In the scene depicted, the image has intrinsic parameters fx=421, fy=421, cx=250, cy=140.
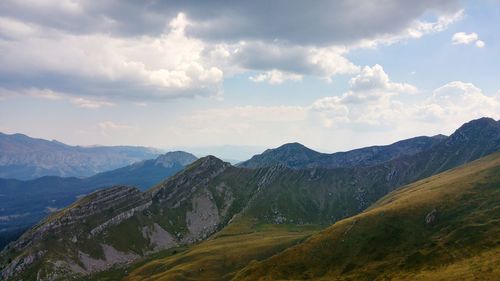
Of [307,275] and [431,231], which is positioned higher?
Answer: [431,231]

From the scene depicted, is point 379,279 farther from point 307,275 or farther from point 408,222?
point 408,222

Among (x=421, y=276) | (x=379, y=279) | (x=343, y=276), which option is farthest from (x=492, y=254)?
(x=343, y=276)

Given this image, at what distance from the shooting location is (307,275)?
175m

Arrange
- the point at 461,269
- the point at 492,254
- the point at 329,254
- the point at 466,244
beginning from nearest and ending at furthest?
the point at 461,269, the point at 492,254, the point at 466,244, the point at 329,254

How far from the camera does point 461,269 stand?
136 m

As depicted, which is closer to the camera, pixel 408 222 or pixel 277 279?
Answer: pixel 277 279

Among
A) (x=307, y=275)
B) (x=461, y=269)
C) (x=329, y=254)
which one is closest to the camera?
(x=461, y=269)

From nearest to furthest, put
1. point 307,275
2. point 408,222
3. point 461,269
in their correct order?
point 461,269, point 307,275, point 408,222

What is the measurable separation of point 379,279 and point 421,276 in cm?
1654

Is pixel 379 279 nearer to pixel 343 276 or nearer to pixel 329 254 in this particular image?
pixel 343 276

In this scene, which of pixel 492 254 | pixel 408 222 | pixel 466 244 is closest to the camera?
pixel 492 254

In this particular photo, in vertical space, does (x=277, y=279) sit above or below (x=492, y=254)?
below

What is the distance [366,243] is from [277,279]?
4490cm

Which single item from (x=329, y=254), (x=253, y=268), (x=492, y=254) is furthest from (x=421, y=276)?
(x=253, y=268)
